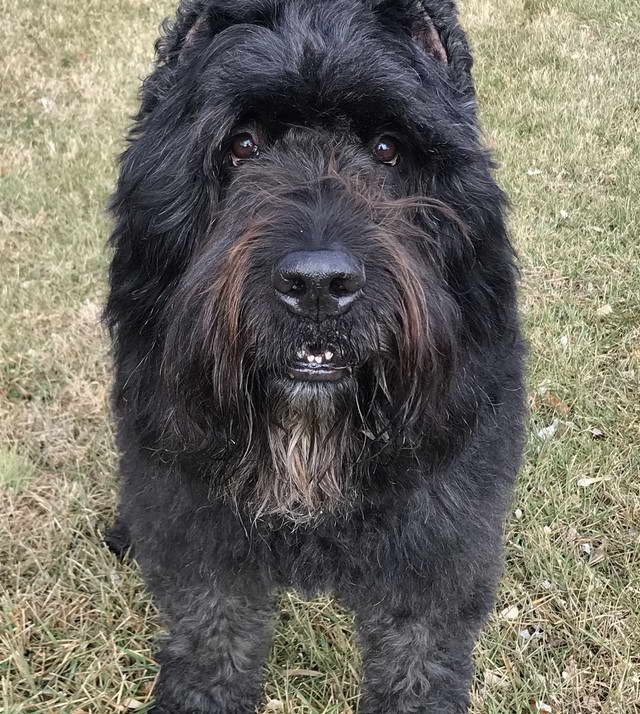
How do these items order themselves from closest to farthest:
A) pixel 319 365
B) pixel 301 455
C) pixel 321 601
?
pixel 319 365 < pixel 301 455 < pixel 321 601

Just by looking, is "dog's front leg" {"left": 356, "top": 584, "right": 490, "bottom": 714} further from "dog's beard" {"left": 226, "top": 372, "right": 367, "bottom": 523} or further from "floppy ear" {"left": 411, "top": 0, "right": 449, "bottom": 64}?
"floppy ear" {"left": 411, "top": 0, "right": 449, "bottom": 64}

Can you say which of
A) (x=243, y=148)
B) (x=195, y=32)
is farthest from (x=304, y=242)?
(x=195, y=32)

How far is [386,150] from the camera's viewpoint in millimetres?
1968

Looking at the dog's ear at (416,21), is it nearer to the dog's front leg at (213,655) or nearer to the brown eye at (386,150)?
the brown eye at (386,150)

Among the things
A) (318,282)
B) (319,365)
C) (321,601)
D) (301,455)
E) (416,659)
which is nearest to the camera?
(318,282)

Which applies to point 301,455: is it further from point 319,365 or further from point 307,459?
point 319,365

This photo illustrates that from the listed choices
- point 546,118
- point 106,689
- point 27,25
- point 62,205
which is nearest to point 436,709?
point 106,689

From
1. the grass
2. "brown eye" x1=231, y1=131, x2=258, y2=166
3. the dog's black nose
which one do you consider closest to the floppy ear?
"brown eye" x1=231, y1=131, x2=258, y2=166

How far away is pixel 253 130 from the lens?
1.94 metres

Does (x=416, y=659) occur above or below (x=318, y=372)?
below

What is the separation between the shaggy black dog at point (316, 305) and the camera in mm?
1673

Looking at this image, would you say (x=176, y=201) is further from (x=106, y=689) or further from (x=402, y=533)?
(x=106, y=689)

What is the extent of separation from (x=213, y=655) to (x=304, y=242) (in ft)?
5.34

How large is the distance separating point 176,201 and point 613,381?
111 inches
